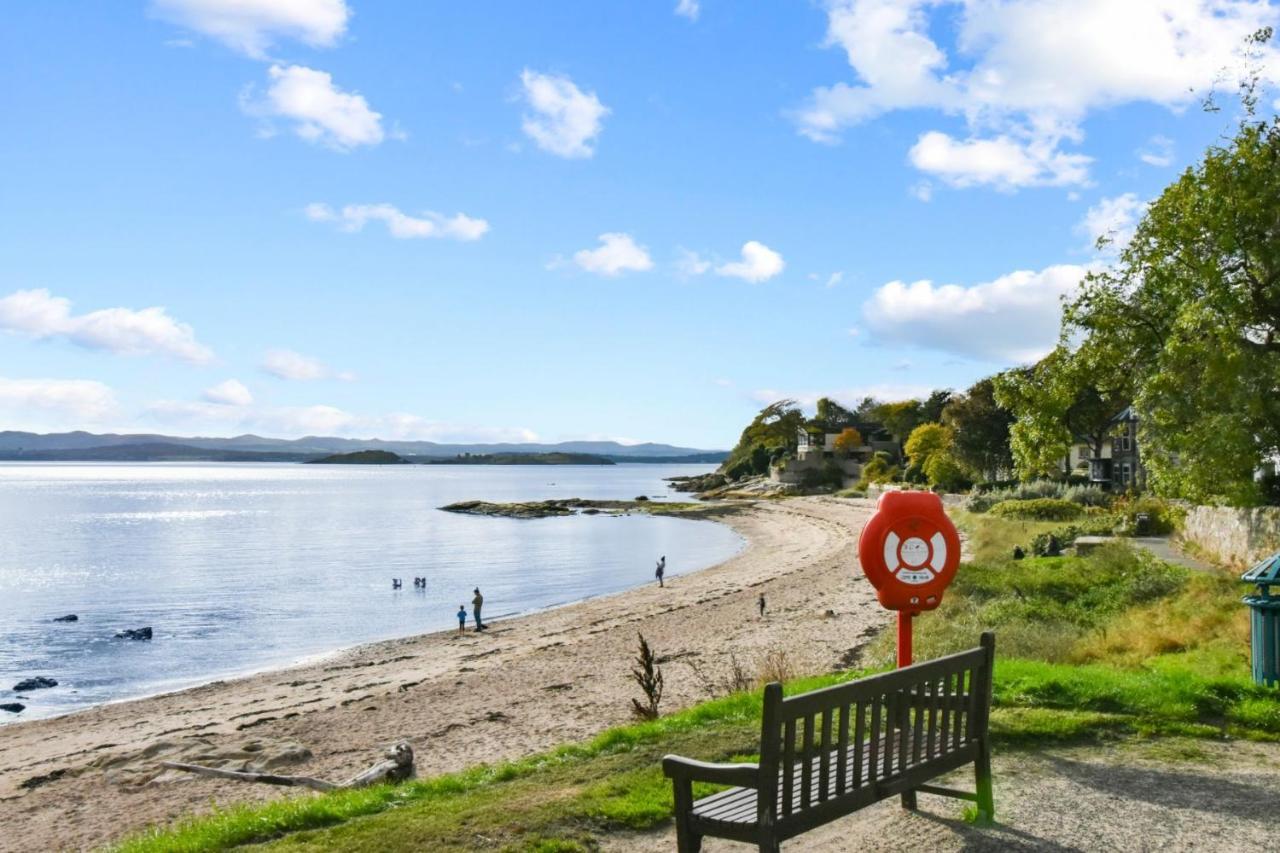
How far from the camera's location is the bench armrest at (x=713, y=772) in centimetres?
546

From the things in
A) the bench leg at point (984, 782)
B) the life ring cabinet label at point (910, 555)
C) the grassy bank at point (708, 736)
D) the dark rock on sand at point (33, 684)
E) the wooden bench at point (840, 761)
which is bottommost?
the dark rock on sand at point (33, 684)

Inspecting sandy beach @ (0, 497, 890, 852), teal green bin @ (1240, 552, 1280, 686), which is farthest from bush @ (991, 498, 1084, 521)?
teal green bin @ (1240, 552, 1280, 686)

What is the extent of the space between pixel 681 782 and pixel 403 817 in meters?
2.94

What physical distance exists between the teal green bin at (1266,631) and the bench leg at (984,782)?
5062 mm

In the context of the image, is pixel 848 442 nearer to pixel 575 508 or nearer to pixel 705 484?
pixel 575 508

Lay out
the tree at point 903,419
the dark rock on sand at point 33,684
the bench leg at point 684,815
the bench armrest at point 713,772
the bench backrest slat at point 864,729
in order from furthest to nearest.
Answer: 1. the tree at point 903,419
2. the dark rock on sand at point 33,684
3. the bench leg at point 684,815
4. the bench armrest at point 713,772
5. the bench backrest slat at point 864,729

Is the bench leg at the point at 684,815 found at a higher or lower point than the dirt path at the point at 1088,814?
higher

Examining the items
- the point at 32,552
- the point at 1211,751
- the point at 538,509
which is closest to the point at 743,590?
the point at 1211,751

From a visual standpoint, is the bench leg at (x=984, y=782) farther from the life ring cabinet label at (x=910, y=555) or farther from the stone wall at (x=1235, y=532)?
the stone wall at (x=1235, y=532)

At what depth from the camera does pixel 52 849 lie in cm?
1184

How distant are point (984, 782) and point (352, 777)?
393 inches

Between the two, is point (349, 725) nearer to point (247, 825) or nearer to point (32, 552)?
point (247, 825)

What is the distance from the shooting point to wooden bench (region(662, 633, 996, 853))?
5359 mm

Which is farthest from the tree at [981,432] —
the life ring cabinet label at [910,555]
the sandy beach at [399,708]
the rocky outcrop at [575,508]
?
the life ring cabinet label at [910,555]
